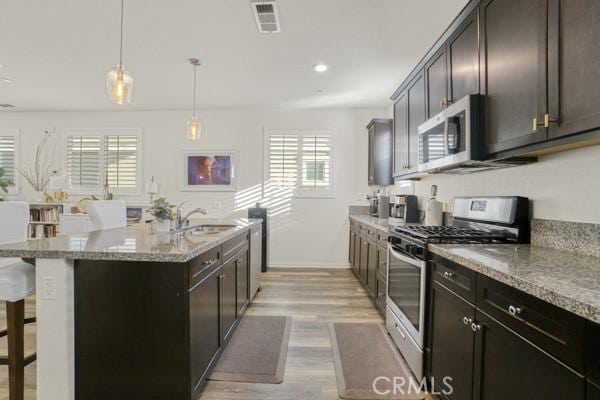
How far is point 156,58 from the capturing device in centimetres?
342

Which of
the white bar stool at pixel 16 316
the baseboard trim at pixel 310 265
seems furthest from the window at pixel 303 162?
the white bar stool at pixel 16 316

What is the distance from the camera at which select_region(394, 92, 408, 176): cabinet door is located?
3258mm

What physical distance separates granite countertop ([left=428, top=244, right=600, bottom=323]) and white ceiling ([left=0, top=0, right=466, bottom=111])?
1.91 meters

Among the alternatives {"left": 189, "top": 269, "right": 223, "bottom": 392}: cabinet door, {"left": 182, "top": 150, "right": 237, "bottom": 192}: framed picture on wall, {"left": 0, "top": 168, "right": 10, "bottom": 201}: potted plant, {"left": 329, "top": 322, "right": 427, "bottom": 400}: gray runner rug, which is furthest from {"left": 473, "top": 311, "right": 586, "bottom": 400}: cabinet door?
{"left": 0, "top": 168, "right": 10, "bottom": 201}: potted plant

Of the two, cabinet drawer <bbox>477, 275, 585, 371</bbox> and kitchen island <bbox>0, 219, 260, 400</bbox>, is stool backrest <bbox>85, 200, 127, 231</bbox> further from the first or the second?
cabinet drawer <bbox>477, 275, 585, 371</bbox>

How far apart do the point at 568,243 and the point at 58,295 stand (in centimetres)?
259

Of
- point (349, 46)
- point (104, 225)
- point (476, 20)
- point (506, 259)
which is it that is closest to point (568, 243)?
point (506, 259)

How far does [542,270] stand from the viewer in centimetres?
119

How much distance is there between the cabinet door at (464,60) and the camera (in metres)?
1.96

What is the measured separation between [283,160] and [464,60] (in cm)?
357

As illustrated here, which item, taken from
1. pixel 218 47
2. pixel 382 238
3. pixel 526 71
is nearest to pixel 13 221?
pixel 218 47

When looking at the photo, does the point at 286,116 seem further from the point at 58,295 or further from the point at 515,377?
the point at 515,377

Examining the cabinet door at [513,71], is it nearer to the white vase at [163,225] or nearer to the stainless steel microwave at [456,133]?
the stainless steel microwave at [456,133]

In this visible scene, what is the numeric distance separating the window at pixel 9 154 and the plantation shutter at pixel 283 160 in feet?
14.6
